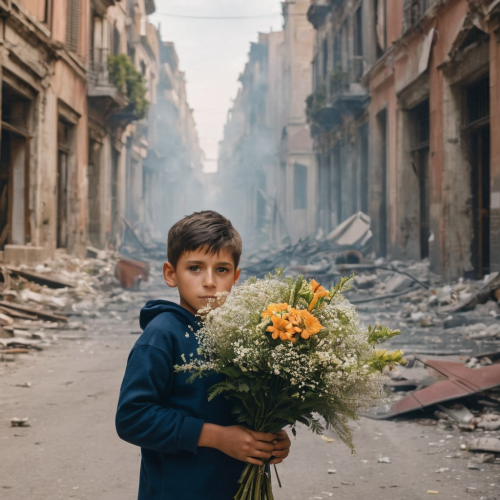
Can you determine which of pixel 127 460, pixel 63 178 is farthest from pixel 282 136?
pixel 127 460

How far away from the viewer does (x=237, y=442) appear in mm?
1730

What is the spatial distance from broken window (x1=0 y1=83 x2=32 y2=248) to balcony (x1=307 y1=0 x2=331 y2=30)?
14.8 metres

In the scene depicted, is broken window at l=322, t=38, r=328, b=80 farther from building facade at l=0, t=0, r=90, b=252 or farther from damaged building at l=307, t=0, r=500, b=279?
building facade at l=0, t=0, r=90, b=252

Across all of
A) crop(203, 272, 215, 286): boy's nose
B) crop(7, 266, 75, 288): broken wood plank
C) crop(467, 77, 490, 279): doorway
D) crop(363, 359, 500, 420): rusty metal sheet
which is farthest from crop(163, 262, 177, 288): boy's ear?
crop(7, 266, 75, 288): broken wood plank

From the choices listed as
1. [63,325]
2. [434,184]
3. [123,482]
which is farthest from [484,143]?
[123,482]

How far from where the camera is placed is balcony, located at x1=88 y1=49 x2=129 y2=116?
698 inches

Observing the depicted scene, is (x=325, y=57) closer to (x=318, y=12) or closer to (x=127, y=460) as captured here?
(x=318, y=12)

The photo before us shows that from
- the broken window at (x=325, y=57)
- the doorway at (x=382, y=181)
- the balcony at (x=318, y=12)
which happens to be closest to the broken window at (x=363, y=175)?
the doorway at (x=382, y=181)

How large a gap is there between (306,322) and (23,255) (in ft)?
37.5

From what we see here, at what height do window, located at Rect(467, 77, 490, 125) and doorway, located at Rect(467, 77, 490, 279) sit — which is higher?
window, located at Rect(467, 77, 490, 125)

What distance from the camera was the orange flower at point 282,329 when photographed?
5.40 ft

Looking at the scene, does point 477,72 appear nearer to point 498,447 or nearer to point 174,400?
point 498,447

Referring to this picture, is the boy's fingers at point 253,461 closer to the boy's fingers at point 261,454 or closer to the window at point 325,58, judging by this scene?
the boy's fingers at point 261,454

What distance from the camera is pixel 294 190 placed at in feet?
102
